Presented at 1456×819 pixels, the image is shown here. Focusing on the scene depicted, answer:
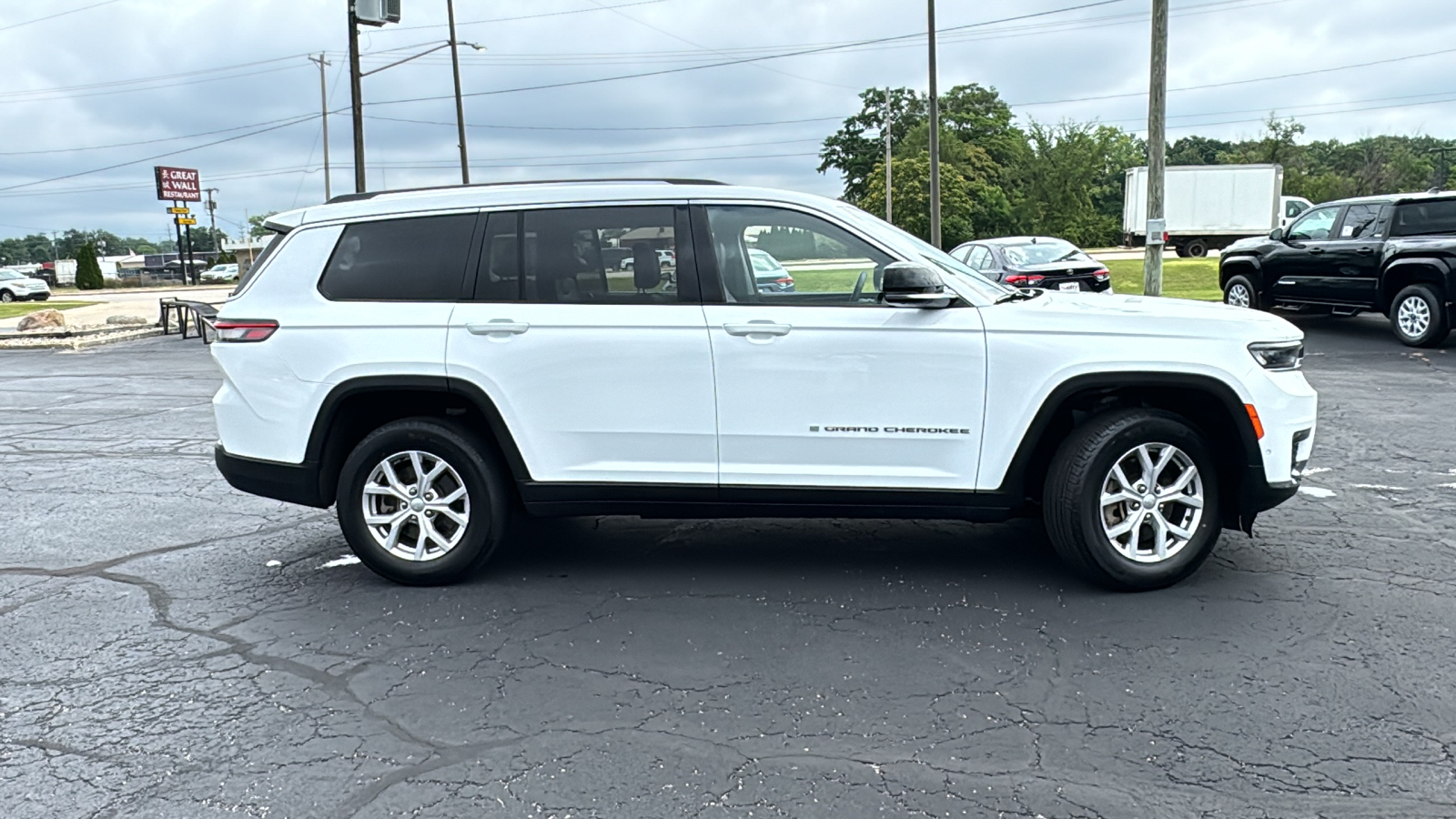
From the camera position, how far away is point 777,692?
388 centimetres

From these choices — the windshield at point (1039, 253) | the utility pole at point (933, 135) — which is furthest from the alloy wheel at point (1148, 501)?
the utility pole at point (933, 135)

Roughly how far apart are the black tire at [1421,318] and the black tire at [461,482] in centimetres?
1275

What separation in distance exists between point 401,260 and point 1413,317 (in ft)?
43.4

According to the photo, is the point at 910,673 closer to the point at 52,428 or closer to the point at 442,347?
the point at 442,347

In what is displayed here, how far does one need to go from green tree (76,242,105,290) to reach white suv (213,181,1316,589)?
215ft

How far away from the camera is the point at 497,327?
4.96m

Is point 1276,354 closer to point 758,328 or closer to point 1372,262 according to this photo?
point 758,328

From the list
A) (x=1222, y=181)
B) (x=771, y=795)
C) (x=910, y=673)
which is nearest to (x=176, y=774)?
(x=771, y=795)

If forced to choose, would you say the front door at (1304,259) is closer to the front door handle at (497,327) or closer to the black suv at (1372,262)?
the black suv at (1372,262)

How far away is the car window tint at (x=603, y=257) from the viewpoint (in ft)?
16.3

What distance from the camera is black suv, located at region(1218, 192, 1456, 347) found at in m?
13.3

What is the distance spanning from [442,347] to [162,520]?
2.89m

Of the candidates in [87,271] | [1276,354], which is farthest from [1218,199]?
[87,271]

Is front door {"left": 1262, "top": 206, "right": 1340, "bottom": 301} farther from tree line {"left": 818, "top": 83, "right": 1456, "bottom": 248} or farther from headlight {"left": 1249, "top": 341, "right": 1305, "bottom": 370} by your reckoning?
tree line {"left": 818, "top": 83, "right": 1456, "bottom": 248}
